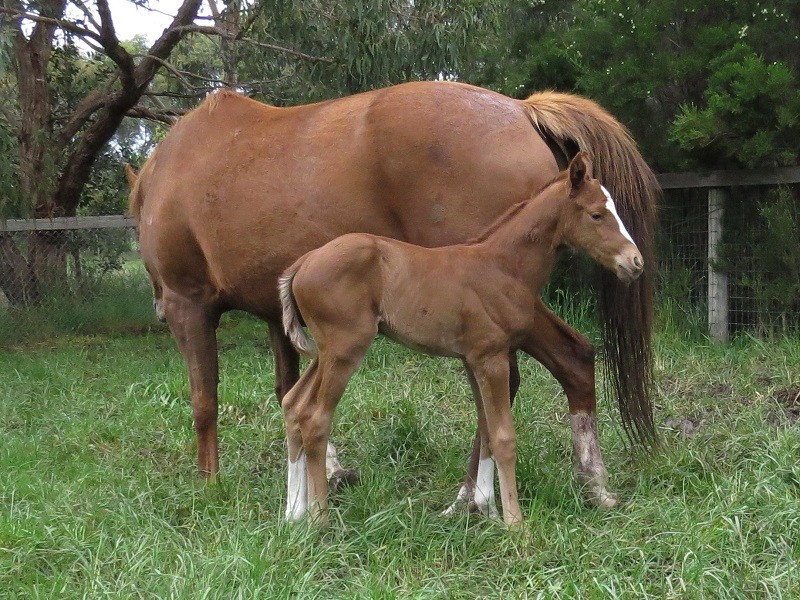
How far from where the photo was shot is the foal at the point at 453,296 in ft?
11.4

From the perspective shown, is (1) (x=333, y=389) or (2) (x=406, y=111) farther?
(2) (x=406, y=111)

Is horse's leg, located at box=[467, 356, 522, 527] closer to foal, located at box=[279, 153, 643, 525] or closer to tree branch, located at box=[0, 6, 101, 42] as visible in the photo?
foal, located at box=[279, 153, 643, 525]

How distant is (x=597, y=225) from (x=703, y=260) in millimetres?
4019

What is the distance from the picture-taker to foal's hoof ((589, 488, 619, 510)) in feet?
12.3

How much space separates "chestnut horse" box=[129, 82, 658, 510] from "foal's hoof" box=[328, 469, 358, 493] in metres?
0.63

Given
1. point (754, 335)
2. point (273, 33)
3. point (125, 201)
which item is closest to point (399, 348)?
point (754, 335)

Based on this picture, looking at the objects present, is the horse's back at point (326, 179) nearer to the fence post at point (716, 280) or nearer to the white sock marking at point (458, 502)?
the white sock marking at point (458, 502)

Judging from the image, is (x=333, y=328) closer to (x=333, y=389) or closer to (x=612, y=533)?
(x=333, y=389)

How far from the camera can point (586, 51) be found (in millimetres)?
7105

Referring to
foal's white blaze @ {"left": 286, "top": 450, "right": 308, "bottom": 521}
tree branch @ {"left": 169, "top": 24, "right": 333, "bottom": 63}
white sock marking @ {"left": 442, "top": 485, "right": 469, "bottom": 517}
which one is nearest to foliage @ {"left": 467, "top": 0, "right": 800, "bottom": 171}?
tree branch @ {"left": 169, "top": 24, "right": 333, "bottom": 63}

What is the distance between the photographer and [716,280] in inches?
271

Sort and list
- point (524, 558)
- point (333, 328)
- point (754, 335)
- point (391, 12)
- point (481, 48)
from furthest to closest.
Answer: point (481, 48), point (391, 12), point (754, 335), point (333, 328), point (524, 558)

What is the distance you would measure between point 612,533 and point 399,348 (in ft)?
13.4

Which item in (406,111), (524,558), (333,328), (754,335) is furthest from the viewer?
(754,335)
